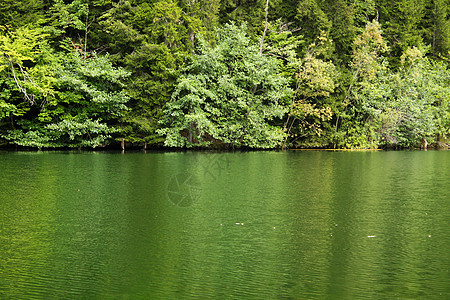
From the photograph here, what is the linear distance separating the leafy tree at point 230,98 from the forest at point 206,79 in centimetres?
9

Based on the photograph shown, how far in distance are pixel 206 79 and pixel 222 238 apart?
1043 inches

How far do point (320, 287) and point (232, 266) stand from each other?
1.48 m

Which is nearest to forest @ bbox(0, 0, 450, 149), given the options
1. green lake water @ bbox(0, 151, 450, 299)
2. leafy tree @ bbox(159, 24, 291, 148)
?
leafy tree @ bbox(159, 24, 291, 148)

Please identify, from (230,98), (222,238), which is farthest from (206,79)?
(222,238)

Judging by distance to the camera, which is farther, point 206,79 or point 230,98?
point 230,98

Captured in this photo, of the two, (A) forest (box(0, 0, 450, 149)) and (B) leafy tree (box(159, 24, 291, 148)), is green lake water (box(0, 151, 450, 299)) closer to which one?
(A) forest (box(0, 0, 450, 149))

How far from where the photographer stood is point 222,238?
10.1 meters

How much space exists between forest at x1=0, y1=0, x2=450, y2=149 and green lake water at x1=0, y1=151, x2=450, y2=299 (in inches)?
587

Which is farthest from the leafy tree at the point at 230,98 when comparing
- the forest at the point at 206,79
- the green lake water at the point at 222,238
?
the green lake water at the point at 222,238

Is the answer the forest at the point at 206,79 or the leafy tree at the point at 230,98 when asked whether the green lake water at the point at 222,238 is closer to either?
the forest at the point at 206,79

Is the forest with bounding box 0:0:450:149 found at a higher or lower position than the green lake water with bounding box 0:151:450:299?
higher

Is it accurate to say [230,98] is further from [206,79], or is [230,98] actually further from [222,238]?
[222,238]

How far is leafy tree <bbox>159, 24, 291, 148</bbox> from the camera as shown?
1351 inches

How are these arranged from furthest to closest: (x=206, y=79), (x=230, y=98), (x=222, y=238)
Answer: (x=230, y=98)
(x=206, y=79)
(x=222, y=238)
